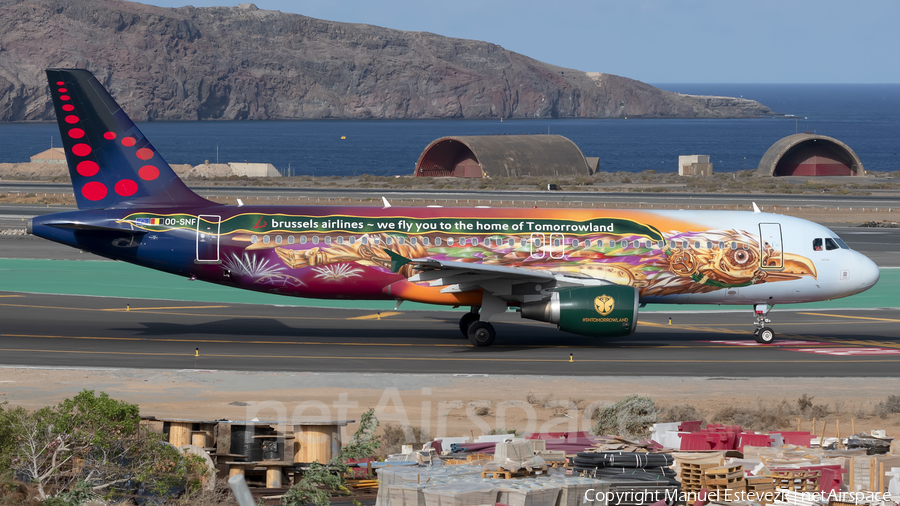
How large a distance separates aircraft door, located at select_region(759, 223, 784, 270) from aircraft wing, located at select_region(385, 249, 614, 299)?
17.7 ft

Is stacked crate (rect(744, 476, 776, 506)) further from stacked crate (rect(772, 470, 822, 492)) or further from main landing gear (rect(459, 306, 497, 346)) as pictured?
main landing gear (rect(459, 306, 497, 346))

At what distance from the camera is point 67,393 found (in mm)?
24953

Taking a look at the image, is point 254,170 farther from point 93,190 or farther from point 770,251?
point 770,251

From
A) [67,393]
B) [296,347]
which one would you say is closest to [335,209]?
[296,347]

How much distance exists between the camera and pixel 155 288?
148 feet

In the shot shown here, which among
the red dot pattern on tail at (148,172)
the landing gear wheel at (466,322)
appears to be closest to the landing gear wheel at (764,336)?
the landing gear wheel at (466,322)

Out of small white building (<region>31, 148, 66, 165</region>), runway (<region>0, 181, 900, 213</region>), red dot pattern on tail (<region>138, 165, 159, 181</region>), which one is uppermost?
small white building (<region>31, 148, 66, 165</region>)

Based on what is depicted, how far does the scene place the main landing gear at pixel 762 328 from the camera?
33.5 m

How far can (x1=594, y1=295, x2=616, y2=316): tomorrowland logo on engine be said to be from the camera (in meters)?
30.1

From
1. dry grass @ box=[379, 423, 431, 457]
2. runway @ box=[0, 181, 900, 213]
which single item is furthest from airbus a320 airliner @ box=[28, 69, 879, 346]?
runway @ box=[0, 181, 900, 213]

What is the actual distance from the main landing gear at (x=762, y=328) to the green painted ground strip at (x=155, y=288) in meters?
8.06

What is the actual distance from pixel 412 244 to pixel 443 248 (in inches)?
40.0

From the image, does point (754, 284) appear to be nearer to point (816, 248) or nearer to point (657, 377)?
point (816, 248)

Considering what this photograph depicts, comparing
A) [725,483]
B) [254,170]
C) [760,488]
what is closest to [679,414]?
[760,488]
